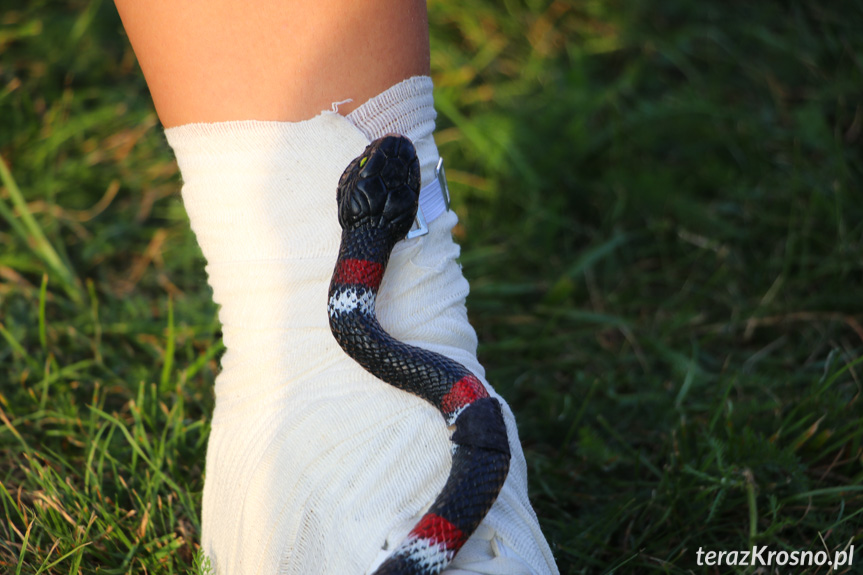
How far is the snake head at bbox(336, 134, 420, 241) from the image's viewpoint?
5.66 feet

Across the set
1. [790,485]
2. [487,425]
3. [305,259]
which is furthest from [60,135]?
[790,485]

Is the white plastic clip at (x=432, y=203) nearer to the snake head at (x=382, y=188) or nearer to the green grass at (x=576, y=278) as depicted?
the snake head at (x=382, y=188)

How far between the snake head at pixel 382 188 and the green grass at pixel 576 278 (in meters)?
0.94

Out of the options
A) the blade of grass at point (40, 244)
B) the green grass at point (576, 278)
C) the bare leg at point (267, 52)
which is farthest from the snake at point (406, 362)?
the blade of grass at point (40, 244)

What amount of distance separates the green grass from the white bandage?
35 centimetres

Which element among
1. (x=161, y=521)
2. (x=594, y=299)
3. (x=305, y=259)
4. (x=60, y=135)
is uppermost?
(x=60, y=135)

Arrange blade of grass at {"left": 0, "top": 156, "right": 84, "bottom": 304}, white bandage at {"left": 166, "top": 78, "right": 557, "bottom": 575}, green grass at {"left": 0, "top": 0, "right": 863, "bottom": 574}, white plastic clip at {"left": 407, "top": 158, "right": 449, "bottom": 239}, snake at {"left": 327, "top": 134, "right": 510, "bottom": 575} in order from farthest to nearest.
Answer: blade of grass at {"left": 0, "top": 156, "right": 84, "bottom": 304}, green grass at {"left": 0, "top": 0, "right": 863, "bottom": 574}, white plastic clip at {"left": 407, "top": 158, "right": 449, "bottom": 239}, white bandage at {"left": 166, "top": 78, "right": 557, "bottom": 575}, snake at {"left": 327, "top": 134, "right": 510, "bottom": 575}

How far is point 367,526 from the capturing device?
5.17ft

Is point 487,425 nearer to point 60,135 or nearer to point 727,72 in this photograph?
point 60,135

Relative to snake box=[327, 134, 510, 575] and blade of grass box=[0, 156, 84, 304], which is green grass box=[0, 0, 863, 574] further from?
snake box=[327, 134, 510, 575]

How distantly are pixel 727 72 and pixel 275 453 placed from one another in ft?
10.8

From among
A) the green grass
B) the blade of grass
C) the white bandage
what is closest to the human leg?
the white bandage

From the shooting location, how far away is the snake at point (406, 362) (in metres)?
1.48

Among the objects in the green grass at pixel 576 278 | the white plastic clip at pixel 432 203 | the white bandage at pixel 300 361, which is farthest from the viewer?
the green grass at pixel 576 278
